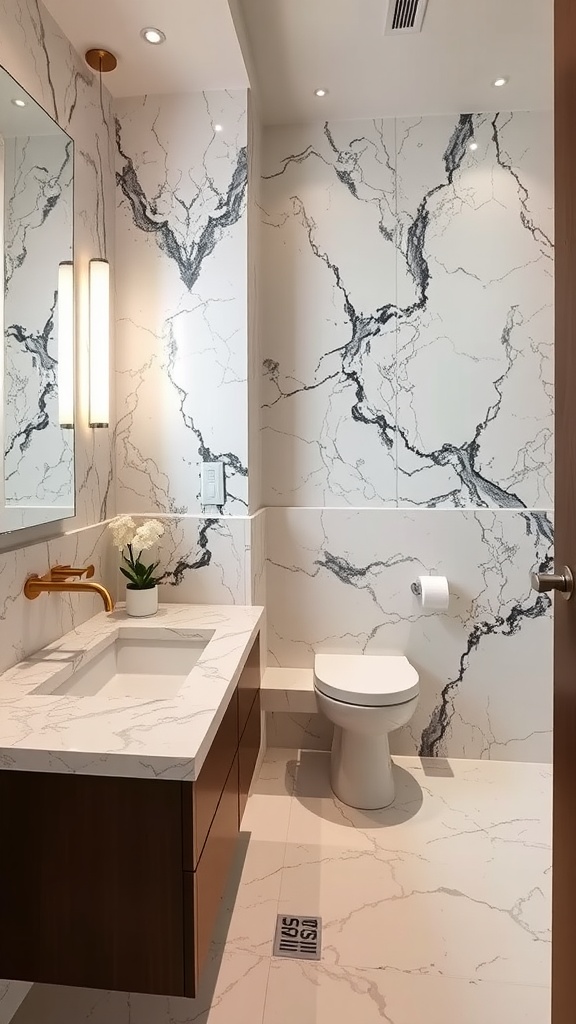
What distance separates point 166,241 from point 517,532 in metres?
1.77

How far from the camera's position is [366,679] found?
84.4 inches

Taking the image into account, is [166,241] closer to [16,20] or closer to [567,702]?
[16,20]

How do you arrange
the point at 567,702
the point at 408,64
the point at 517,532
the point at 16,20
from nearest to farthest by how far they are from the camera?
the point at 567,702 → the point at 16,20 → the point at 408,64 → the point at 517,532

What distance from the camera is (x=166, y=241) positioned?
83.3 inches

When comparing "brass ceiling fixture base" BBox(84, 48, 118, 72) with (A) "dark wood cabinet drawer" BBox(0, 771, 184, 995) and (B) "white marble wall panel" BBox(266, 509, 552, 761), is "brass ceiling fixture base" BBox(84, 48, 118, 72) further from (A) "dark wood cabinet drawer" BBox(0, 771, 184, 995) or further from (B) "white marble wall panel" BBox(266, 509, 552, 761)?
(A) "dark wood cabinet drawer" BBox(0, 771, 184, 995)

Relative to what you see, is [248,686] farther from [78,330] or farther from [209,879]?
[78,330]

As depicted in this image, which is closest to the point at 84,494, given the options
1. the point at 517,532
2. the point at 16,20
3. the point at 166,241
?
the point at 166,241

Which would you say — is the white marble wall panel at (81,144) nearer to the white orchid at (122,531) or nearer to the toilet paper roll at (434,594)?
the white orchid at (122,531)

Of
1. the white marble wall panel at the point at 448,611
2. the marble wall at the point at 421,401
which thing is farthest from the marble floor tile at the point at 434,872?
the marble wall at the point at 421,401

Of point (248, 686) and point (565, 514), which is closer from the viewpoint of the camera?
point (565, 514)

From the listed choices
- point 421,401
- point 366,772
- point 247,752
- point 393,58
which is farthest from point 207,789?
point 393,58

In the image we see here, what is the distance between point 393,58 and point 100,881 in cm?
258

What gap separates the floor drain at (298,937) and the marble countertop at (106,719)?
28.5 inches

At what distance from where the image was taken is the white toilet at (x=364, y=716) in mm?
2025
